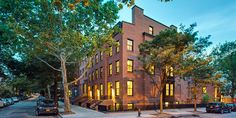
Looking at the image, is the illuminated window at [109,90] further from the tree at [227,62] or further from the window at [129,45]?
the tree at [227,62]

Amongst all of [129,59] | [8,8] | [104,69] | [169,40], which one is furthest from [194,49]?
[8,8]

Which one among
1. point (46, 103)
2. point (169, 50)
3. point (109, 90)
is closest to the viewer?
point (169, 50)

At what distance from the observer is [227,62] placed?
4047cm

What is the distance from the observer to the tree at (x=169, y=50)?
2114 centimetres

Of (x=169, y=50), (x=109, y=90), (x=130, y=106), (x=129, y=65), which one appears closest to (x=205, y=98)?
(x=130, y=106)

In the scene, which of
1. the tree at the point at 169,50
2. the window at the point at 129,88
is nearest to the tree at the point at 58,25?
the tree at the point at 169,50

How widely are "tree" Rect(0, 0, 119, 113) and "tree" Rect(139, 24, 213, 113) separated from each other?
4.58 m

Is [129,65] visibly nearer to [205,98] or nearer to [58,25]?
[58,25]

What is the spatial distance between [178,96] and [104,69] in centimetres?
1283

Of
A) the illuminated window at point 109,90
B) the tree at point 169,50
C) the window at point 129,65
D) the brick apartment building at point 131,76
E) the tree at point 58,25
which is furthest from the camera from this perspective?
the illuminated window at point 109,90

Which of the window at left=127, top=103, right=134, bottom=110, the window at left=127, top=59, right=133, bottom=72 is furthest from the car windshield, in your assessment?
the window at left=127, top=59, right=133, bottom=72

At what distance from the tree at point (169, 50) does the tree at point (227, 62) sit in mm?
15959

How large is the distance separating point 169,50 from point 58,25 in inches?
454

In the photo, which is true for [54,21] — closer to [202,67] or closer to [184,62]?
[184,62]
